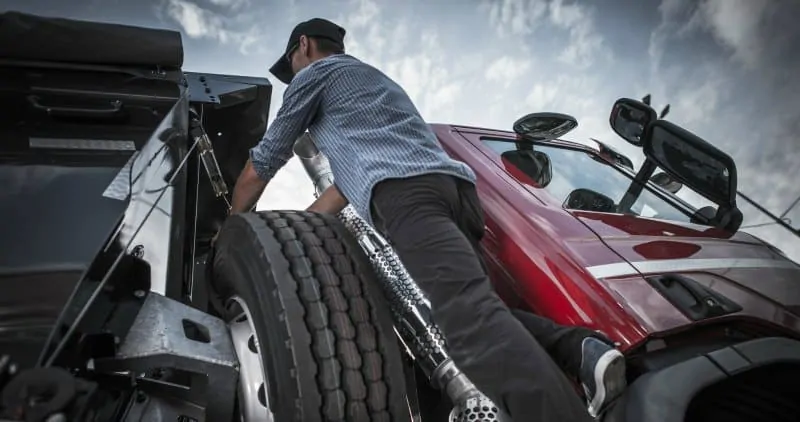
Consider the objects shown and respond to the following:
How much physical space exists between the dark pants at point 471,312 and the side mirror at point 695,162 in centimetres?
86

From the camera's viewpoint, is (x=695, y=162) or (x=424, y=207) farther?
(x=695, y=162)

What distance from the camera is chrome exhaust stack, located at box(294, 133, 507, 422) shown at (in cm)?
137

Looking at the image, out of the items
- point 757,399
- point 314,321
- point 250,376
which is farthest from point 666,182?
point 250,376

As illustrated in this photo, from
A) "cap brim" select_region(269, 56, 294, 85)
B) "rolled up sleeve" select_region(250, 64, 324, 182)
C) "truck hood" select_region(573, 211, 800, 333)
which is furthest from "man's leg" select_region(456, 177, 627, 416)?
"cap brim" select_region(269, 56, 294, 85)

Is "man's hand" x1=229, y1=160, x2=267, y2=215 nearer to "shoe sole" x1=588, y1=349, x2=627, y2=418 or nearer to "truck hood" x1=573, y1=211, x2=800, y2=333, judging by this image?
"truck hood" x1=573, y1=211, x2=800, y2=333

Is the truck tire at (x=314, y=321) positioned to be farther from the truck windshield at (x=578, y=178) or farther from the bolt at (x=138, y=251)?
the truck windshield at (x=578, y=178)

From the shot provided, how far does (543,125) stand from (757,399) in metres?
1.57

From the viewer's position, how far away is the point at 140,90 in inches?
74.9

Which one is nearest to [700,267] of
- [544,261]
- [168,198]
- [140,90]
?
[544,261]

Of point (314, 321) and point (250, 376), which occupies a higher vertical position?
point (314, 321)

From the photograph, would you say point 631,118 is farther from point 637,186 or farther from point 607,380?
point 607,380

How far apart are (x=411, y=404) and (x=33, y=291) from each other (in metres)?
0.95

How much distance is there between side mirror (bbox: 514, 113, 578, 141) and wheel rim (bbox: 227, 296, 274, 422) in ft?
5.65

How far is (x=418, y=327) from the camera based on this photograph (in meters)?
1.53
